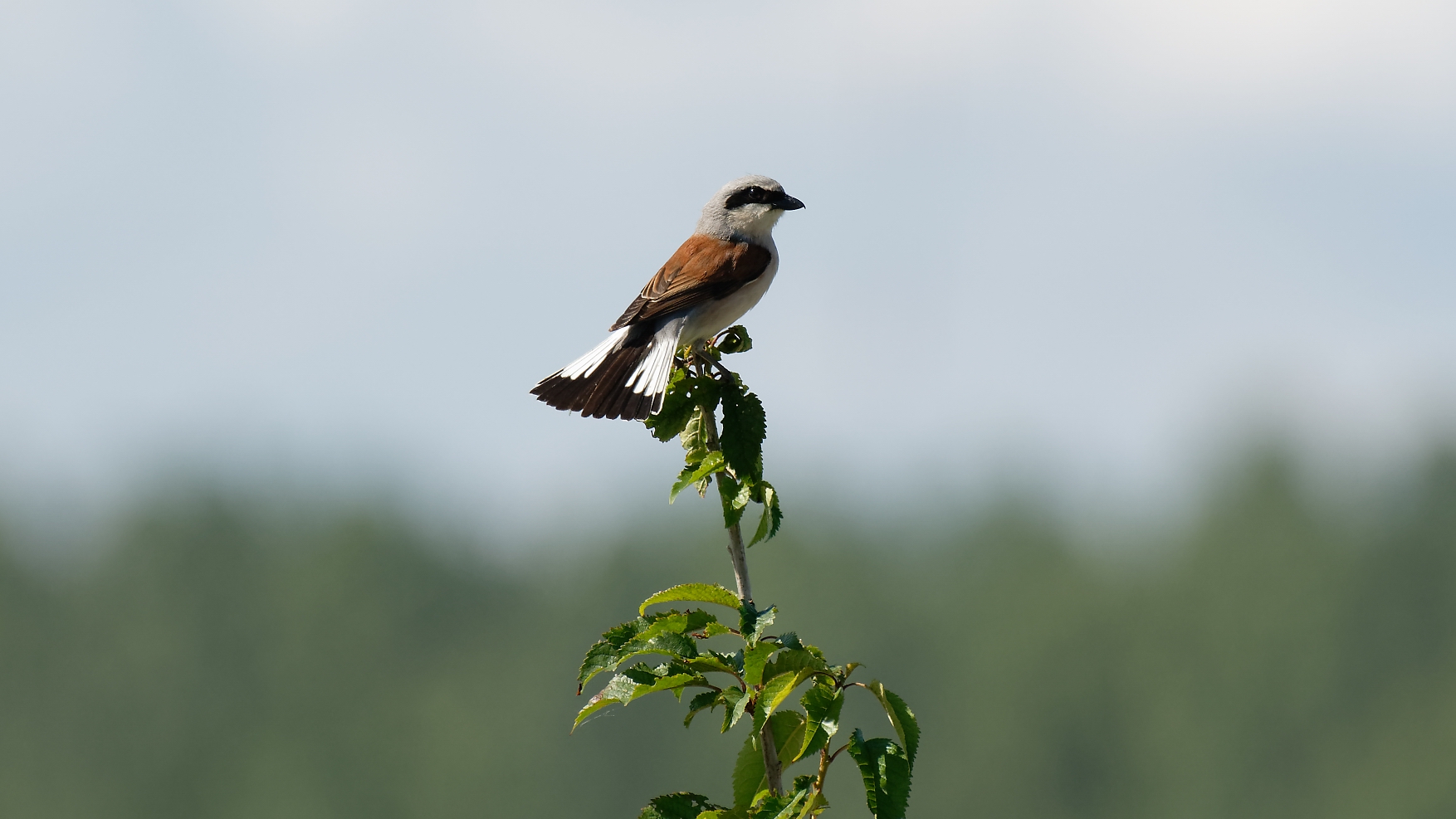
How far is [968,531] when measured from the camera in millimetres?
120062

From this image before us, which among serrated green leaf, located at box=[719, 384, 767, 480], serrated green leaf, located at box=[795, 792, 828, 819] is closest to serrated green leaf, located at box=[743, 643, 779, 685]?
serrated green leaf, located at box=[795, 792, 828, 819]

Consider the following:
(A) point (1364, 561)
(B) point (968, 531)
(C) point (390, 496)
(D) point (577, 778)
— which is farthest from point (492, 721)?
(A) point (1364, 561)

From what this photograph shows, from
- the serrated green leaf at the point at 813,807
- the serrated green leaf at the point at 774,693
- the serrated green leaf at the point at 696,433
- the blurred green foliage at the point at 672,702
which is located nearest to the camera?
the serrated green leaf at the point at 813,807

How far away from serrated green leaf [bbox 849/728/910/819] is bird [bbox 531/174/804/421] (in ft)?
4.20

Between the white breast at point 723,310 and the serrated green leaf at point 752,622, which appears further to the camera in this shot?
the white breast at point 723,310

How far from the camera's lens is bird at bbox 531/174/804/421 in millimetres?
4801

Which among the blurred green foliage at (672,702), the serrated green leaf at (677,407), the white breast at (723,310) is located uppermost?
the white breast at (723,310)

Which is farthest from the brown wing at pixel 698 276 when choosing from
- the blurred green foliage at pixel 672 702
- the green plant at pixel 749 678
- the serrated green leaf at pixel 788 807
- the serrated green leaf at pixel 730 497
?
the blurred green foliage at pixel 672 702

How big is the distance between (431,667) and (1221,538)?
60023 mm

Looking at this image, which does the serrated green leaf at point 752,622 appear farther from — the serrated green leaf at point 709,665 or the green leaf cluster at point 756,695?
the serrated green leaf at point 709,665

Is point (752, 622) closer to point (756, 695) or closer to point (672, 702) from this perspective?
point (756, 695)

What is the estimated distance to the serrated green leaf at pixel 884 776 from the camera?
3264 mm

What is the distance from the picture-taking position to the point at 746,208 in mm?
6535

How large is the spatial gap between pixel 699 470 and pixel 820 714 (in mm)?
785
